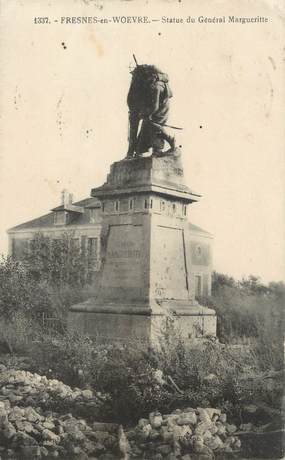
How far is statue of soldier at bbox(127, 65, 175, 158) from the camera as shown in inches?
401

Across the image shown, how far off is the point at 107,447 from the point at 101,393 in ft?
4.41

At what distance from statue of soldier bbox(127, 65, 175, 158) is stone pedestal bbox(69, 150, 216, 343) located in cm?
40

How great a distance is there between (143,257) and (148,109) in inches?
105

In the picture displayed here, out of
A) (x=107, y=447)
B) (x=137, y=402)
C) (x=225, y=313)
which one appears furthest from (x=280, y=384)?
(x=225, y=313)

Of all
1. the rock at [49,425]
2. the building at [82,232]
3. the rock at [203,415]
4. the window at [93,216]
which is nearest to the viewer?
the rock at [203,415]

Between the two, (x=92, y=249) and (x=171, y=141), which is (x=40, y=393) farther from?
(x=92, y=249)

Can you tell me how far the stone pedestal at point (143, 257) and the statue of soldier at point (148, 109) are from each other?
0.40 metres

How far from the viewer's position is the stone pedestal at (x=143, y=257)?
30.9 ft

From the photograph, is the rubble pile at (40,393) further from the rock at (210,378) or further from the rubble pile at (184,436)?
the rock at (210,378)

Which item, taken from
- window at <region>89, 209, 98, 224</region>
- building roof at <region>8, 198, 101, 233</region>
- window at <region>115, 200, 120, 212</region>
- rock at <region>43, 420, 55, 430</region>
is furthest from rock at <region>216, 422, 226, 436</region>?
window at <region>89, 209, 98, 224</region>

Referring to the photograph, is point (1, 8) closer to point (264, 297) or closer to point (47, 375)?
point (47, 375)

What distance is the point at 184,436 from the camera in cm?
621

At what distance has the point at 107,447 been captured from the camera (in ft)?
21.0

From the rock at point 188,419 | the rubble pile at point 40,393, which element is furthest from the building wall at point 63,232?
the rock at point 188,419
